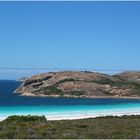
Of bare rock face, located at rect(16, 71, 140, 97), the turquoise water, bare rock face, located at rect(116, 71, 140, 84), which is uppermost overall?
bare rock face, located at rect(116, 71, 140, 84)

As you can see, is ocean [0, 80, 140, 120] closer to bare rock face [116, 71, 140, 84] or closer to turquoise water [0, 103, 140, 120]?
Result: turquoise water [0, 103, 140, 120]

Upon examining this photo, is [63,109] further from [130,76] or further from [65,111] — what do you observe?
[130,76]

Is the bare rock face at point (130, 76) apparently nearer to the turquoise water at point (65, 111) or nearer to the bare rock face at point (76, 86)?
the bare rock face at point (76, 86)

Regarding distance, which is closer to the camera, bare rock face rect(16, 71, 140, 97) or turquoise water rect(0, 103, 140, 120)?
turquoise water rect(0, 103, 140, 120)

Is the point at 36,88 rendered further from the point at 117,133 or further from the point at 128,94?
the point at 117,133

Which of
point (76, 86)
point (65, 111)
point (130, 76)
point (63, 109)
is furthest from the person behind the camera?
point (130, 76)

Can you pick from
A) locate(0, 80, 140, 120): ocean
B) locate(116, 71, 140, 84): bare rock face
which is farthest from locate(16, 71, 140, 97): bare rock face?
locate(0, 80, 140, 120): ocean

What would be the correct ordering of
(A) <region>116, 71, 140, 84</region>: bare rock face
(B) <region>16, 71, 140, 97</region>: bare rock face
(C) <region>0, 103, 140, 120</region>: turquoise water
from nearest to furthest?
1. (C) <region>0, 103, 140, 120</region>: turquoise water
2. (B) <region>16, 71, 140, 97</region>: bare rock face
3. (A) <region>116, 71, 140, 84</region>: bare rock face

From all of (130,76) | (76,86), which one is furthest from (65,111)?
(130,76)

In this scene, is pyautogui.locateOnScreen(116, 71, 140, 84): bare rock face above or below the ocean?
above
